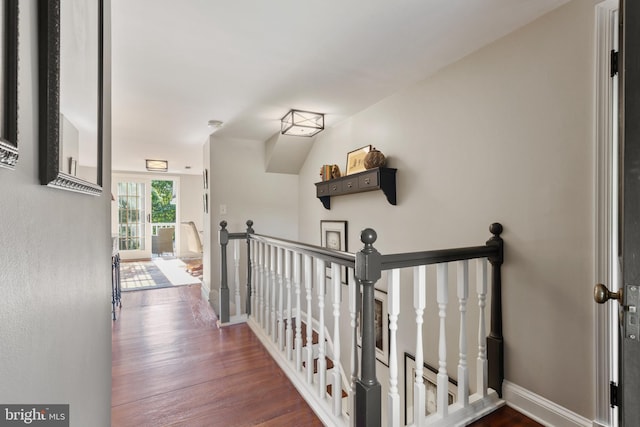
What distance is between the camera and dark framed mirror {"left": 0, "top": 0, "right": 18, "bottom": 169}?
0.44 m

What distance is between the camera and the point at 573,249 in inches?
59.5

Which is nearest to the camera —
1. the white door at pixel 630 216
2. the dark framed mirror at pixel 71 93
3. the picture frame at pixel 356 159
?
the dark framed mirror at pixel 71 93

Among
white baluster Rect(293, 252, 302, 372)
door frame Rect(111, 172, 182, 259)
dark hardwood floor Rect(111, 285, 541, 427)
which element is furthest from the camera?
door frame Rect(111, 172, 182, 259)

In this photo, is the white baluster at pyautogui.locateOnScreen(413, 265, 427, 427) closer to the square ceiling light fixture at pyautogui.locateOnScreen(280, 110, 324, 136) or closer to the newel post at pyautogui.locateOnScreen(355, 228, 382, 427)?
the newel post at pyautogui.locateOnScreen(355, 228, 382, 427)

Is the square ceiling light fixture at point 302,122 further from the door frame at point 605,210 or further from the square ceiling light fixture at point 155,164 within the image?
the square ceiling light fixture at point 155,164

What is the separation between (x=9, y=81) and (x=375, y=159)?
8.06 ft

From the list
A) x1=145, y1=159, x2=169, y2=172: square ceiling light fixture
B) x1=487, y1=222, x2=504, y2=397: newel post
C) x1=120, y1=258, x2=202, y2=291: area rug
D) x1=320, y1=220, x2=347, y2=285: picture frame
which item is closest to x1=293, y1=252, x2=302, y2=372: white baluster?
x1=487, y1=222, x2=504, y2=397: newel post

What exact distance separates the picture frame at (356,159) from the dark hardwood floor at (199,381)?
5.86 ft

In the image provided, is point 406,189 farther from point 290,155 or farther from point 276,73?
point 290,155

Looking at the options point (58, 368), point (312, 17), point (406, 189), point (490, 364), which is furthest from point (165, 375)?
point (312, 17)

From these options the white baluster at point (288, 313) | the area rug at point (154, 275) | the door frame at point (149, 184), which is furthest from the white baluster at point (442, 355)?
the door frame at point (149, 184)

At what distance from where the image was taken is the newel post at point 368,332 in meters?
1.31

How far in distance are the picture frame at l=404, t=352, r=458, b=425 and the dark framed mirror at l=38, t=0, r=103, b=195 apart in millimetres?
2326

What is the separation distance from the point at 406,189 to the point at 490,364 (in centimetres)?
133
